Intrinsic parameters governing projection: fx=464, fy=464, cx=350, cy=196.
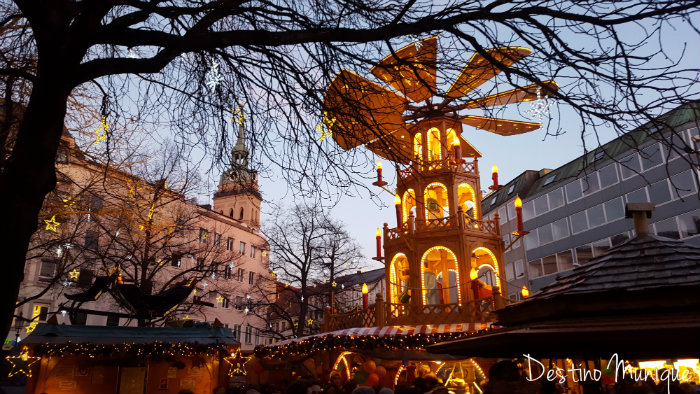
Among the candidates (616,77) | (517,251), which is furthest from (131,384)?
(517,251)

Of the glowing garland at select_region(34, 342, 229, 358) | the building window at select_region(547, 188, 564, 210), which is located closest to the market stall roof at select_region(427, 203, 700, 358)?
the glowing garland at select_region(34, 342, 229, 358)

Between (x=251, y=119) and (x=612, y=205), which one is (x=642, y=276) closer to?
(x=251, y=119)

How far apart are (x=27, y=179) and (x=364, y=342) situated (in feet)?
44.2

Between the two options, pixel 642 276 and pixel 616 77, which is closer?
pixel 616 77

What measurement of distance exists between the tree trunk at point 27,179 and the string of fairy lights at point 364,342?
12.2 meters

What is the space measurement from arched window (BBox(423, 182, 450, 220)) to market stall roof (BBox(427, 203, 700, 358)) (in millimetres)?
12662

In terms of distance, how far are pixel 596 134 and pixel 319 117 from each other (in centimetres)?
302

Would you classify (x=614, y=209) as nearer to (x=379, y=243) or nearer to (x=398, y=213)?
(x=398, y=213)

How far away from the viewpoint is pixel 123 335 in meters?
14.6

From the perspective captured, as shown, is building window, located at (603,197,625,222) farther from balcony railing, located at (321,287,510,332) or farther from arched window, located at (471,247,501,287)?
balcony railing, located at (321,287,510,332)

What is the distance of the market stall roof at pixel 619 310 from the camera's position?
464 centimetres

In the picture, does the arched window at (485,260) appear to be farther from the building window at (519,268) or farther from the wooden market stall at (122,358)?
the building window at (519,268)

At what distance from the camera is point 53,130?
3727 mm

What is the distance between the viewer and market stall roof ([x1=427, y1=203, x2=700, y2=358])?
464 cm
